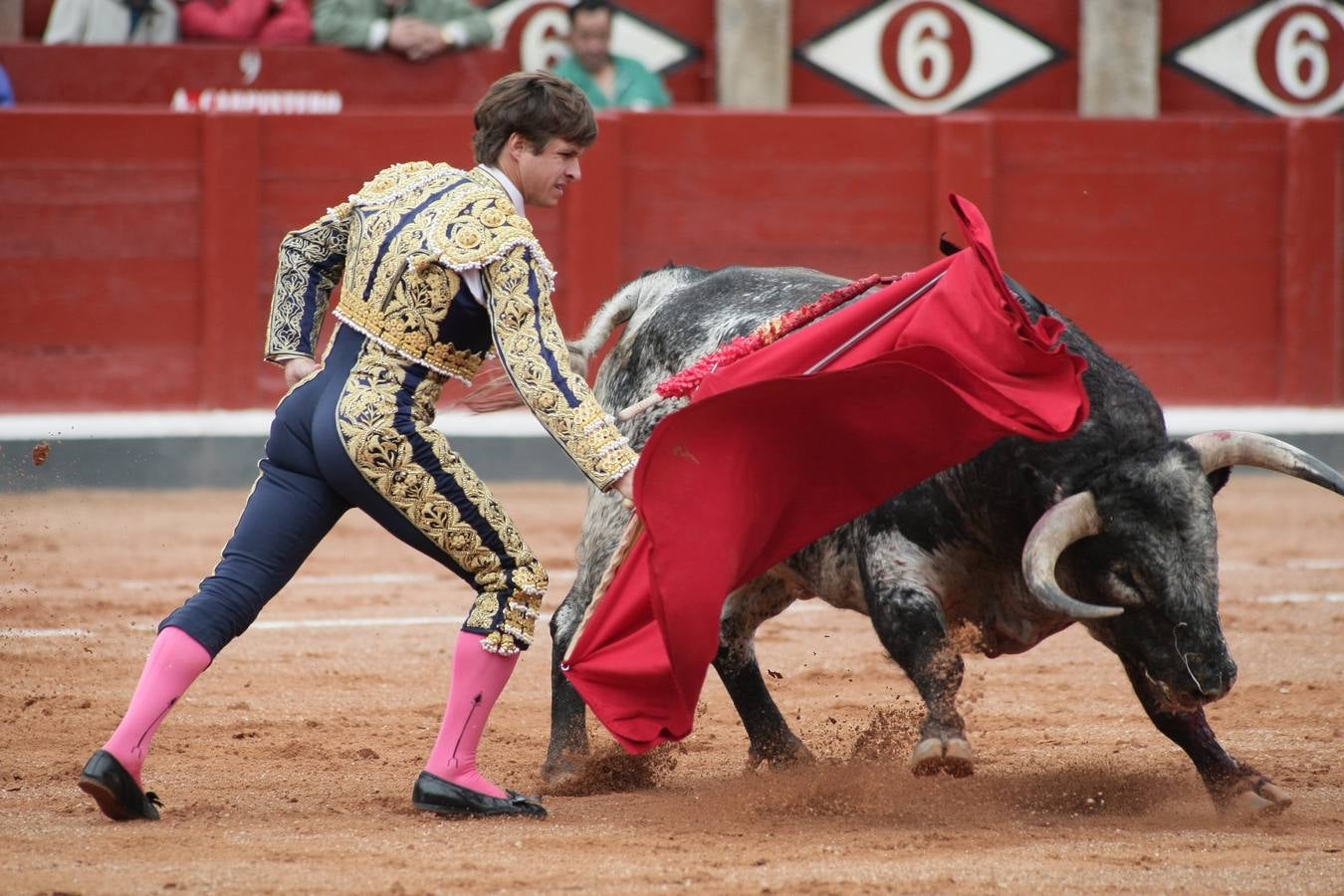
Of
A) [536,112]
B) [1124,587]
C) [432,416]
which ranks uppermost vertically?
[536,112]

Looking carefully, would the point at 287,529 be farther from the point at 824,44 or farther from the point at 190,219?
the point at 824,44

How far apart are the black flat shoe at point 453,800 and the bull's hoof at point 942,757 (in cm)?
66

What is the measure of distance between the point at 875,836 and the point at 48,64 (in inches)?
228

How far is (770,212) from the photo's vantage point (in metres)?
7.61

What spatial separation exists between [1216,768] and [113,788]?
179 centimetres

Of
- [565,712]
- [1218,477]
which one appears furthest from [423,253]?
[1218,477]

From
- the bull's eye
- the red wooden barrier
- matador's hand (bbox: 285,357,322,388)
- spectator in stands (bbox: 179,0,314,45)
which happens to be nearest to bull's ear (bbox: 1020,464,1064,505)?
the bull's eye

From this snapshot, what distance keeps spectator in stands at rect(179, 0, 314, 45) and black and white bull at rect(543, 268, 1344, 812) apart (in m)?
4.71

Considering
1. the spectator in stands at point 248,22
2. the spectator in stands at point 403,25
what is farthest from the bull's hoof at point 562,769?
the spectator in stands at point 248,22

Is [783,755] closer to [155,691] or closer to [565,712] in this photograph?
[565,712]

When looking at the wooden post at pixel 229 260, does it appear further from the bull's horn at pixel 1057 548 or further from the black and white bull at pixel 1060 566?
the bull's horn at pixel 1057 548

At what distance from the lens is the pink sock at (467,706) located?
2881 millimetres

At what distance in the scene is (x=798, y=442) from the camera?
Result: 2.94m

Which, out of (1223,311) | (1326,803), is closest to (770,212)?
(1223,311)
